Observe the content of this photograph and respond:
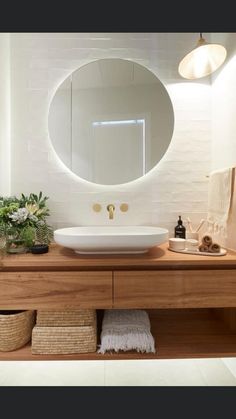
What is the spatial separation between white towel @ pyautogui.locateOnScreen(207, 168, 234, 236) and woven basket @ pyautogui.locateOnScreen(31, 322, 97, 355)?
3.18ft

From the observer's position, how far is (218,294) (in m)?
1.11

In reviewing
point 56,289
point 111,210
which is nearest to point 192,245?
point 111,210

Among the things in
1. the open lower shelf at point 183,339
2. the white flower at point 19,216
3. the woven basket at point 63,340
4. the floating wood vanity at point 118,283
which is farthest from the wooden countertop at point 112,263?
the open lower shelf at point 183,339

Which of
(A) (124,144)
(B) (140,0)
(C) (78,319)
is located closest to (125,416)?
(C) (78,319)

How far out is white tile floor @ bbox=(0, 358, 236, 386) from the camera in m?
1.27

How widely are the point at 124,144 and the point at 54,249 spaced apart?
0.88 metres

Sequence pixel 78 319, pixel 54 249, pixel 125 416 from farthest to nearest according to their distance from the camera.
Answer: pixel 54 249 < pixel 78 319 < pixel 125 416

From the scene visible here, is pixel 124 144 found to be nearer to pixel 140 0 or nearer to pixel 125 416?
pixel 140 0

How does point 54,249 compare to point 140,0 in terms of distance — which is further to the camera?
point 54,249

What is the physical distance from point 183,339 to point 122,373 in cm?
42

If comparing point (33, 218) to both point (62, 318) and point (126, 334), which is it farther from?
point (126, 334)

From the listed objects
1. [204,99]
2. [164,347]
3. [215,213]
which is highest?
[204,99]

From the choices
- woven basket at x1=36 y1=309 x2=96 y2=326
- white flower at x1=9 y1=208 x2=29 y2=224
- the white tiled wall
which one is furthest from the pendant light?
woven basket at x1=36 y1=309 x2=96 y2=326

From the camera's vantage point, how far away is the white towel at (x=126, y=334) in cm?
120
